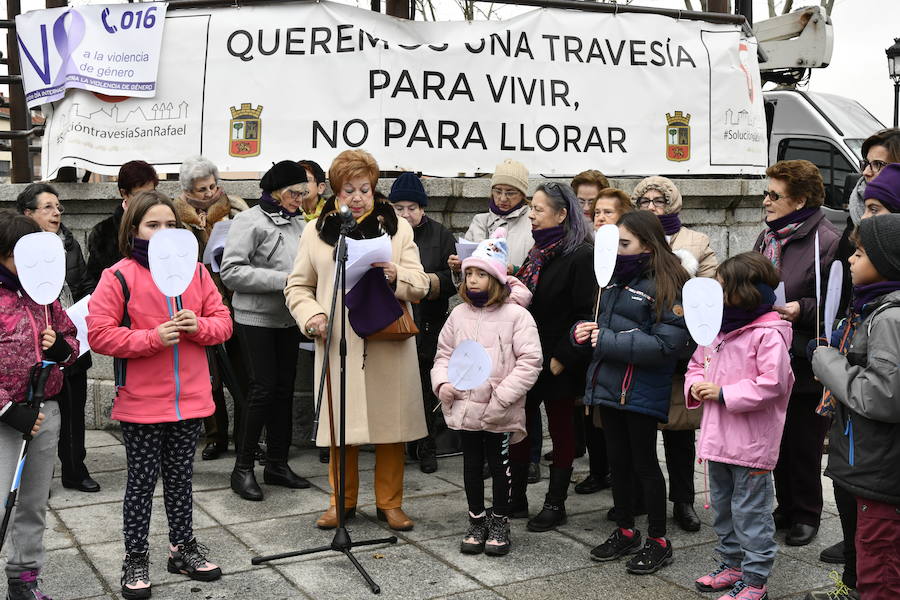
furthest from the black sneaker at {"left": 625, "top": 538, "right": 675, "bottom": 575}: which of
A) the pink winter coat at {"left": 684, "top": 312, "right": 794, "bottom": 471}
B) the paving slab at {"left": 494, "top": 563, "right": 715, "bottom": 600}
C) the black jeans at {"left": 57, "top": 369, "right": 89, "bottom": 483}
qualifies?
the black jeans at {"left": 57, "top": 369, "right": 89, "bottom": 483}

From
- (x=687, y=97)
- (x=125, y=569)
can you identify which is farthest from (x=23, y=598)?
(x=687, y=97)

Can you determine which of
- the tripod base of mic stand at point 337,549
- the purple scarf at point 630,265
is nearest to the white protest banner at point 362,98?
the purple scarf at point 630,265

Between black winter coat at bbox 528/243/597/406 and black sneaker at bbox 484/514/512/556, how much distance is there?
0.75 metres

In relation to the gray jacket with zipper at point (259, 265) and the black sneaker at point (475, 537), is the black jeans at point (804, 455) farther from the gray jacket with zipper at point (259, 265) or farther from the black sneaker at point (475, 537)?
the gray jacket with zipper at point (259, 265)

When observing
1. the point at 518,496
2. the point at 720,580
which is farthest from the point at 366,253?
the point at 720,580

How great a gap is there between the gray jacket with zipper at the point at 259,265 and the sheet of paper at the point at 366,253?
113 centimetres

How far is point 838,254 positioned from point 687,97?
3.32 metres

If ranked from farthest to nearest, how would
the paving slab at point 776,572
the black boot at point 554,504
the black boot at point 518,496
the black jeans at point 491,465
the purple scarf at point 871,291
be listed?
1. the black boot at point 518,496
2. the black boot at point 554,504
3. the black jeans at point 491,465
4. the paving slab at point 776,572
5. the purple scarf at point 871,291

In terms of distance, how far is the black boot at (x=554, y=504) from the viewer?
496cm

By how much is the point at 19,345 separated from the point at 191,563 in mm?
1234

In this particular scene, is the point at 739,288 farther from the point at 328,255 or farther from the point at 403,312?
the point at 328,255

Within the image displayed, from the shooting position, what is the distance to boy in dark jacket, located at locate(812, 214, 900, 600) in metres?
3.22

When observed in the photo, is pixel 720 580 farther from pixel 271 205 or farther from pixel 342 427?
pixel 271 205

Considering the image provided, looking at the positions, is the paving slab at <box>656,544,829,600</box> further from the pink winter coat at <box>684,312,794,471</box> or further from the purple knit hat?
the purple knit hat
